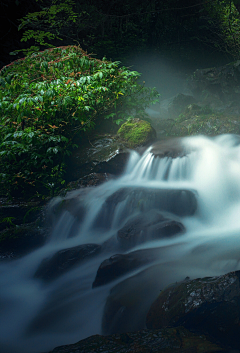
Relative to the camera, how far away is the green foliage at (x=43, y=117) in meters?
5.04

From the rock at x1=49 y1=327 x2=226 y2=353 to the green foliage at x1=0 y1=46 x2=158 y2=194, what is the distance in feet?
12.0

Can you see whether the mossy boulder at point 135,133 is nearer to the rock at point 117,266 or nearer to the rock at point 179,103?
the rock at point 117,266

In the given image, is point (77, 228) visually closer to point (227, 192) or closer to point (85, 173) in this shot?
point (85, 173)

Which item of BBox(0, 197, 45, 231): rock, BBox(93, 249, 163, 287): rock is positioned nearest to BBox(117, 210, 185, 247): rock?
BBox(93, 249, 163, 287): rock

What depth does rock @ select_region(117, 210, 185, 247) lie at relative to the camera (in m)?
4.14

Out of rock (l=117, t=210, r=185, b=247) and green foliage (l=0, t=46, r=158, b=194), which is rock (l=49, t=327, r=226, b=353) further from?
green foliage (l=0, t=46, r=158, b=194)

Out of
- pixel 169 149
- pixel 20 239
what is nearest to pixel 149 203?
pixel 169 149

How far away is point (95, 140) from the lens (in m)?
6.86

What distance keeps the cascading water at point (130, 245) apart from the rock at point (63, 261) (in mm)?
72

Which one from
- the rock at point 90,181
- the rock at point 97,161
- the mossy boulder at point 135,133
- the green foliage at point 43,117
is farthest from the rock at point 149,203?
the mossy boulder at point 135,133

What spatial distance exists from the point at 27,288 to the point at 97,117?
500 cm

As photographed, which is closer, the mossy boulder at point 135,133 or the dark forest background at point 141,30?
the mossy boulder at point 135,133

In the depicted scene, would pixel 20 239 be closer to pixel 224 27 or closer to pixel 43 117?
pixel 43 117

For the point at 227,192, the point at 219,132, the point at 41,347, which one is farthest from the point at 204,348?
the point at 219,132
